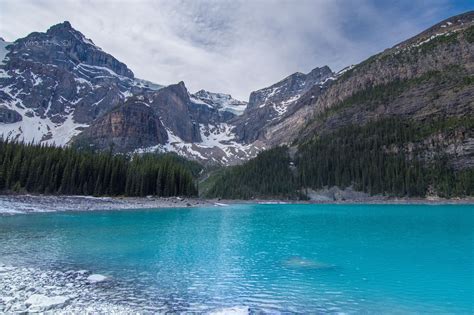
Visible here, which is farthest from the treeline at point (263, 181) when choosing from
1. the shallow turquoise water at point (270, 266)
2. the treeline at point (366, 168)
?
the shallow turquoise water at point (270, 266)

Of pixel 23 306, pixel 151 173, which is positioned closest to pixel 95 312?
pixel 23 306

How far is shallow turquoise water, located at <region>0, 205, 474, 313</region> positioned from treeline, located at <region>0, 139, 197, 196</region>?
162 ft

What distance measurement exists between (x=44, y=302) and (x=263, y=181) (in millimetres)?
166308

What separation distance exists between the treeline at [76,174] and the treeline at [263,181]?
52717 millimetres

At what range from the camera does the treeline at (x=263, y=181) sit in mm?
165425

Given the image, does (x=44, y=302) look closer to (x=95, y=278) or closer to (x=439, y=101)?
(x=95, y=278)

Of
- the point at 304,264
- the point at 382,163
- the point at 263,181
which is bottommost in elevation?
the point at 304,264

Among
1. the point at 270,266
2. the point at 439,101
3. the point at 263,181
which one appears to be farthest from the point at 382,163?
the point at 270,266

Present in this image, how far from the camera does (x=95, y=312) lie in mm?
12062

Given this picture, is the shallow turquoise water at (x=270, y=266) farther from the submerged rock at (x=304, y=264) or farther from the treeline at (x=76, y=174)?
the treeline at (x=76, y=174)

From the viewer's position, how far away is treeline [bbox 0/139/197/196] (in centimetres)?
7744

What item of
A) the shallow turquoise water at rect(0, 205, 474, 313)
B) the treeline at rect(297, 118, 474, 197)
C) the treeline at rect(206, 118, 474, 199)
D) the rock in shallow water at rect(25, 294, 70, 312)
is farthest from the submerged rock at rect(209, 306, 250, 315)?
the treeline at rect(206, 118, 474, 199)

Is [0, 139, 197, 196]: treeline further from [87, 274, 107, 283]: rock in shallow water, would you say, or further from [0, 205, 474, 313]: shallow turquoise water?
[87, 274, 107, 283]: rock in shallow water

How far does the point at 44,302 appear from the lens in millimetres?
12711
